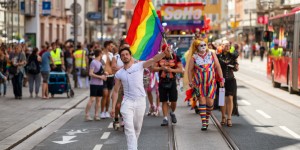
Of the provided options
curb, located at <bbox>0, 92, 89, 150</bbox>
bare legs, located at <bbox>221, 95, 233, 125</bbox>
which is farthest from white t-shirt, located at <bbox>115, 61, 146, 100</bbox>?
bare legs, located at <bbox>221, 95, 233, 125</bbox>

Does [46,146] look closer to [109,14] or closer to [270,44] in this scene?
[270,44]

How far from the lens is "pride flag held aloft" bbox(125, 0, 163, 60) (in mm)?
13258

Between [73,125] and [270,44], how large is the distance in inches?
673

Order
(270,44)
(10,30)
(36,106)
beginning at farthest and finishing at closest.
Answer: (10,30)
(270,44)
(36,106)

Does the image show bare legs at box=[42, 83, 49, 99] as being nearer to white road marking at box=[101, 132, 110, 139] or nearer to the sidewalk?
the sidewalk

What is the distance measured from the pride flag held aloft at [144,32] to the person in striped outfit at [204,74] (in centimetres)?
271

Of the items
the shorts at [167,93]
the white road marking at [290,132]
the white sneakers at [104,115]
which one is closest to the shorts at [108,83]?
the white sneakers at [104,115]

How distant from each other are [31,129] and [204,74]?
3.61m

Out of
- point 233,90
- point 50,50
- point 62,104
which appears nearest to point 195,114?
point 233,90

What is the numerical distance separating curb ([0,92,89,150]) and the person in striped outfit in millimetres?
3313

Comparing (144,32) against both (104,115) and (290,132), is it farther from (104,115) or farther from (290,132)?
(104,115)

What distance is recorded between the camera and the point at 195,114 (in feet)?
67.6

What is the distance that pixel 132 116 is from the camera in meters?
11.7

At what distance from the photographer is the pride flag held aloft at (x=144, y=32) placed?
13.3 m
